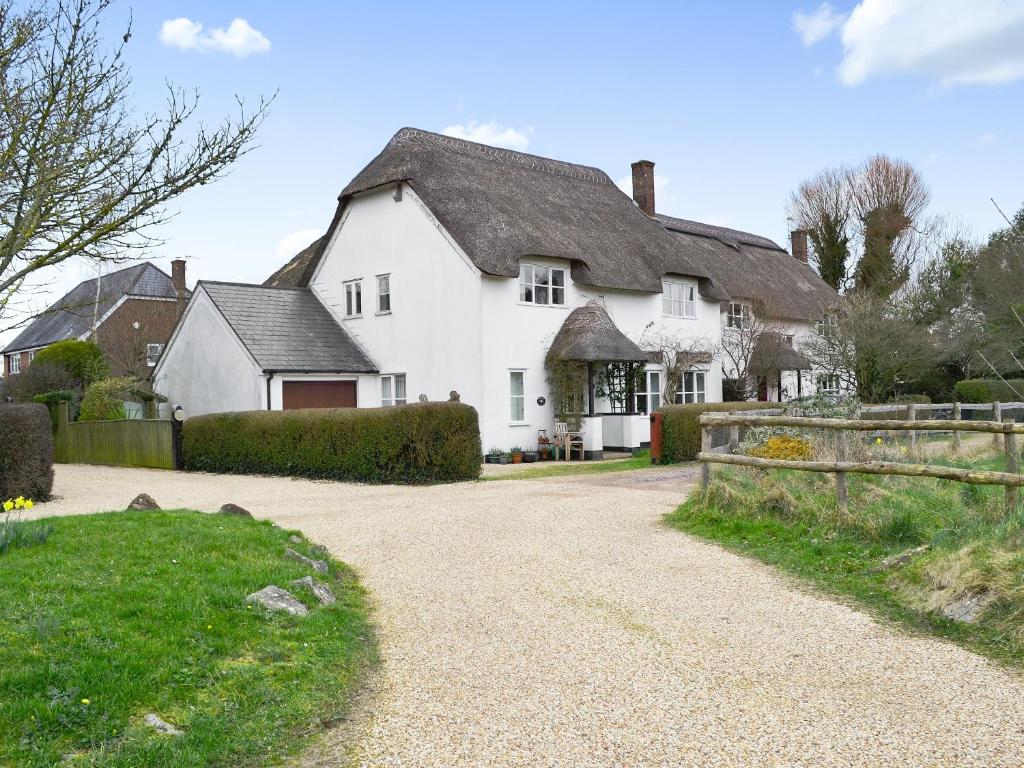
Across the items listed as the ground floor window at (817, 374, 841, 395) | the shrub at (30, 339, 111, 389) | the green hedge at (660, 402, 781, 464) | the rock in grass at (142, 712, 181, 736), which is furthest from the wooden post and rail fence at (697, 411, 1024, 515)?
the shrub at (30, 339, 111, 389)

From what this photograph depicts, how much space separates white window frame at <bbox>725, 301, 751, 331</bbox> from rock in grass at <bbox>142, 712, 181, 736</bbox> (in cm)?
2804

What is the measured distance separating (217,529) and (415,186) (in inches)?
649

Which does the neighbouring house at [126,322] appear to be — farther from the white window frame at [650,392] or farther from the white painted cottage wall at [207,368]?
the white window frame at [650,392]

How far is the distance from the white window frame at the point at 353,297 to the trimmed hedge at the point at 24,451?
11734 millimetres

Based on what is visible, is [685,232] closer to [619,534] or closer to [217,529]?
[619,534]

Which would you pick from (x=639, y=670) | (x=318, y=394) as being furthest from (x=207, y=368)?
(x=639, y=670)

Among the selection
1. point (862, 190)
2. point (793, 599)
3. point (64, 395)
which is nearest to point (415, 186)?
point (64, 395)

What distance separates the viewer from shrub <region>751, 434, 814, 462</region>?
13016mm

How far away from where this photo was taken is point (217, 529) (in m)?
9.38

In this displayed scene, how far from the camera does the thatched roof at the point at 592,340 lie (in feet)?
77.0

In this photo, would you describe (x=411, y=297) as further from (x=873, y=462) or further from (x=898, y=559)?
(x=898, y=559)

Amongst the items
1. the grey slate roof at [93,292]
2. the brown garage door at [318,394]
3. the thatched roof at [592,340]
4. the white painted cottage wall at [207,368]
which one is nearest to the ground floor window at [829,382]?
the thatched roof at [592,340]

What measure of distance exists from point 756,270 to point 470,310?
51.3 feet

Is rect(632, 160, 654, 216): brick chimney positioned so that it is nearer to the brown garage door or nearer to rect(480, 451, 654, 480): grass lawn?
rect(480, 451, 654, 480): grass lawn
